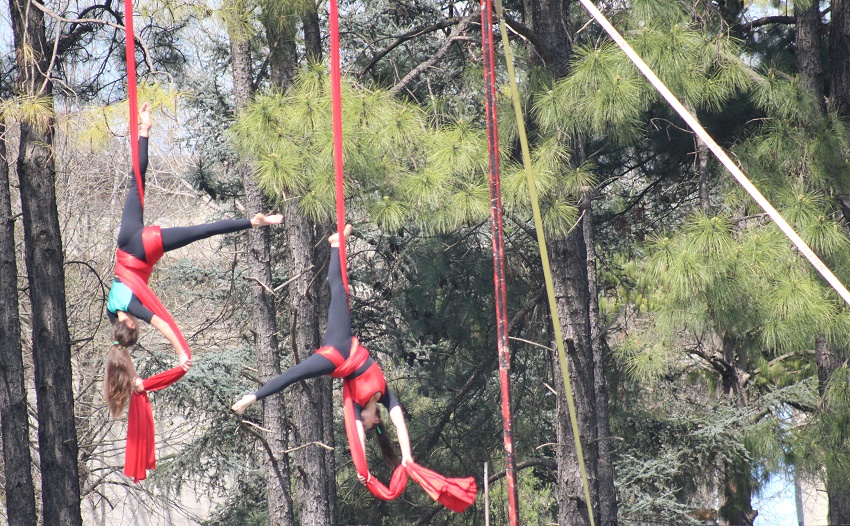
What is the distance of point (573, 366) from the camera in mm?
8258

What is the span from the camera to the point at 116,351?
4363 mm

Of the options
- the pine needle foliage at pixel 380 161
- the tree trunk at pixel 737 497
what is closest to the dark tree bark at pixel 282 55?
the pine needle foliage at pixel 380 161

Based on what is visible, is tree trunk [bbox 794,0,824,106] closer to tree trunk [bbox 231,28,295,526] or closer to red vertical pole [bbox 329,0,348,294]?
tree trunk [bbox 231,28,295,526]

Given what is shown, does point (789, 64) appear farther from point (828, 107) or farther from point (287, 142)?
point (287, 142)

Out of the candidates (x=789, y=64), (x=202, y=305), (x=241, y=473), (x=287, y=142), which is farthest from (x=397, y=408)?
(x=202, y=305)

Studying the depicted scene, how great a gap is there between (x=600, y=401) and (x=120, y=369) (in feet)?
27.6

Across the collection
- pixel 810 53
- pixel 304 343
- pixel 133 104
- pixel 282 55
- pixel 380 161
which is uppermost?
pixel 282 55

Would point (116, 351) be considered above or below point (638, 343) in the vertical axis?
below

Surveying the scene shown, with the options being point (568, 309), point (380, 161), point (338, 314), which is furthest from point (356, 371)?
point (568, 309)

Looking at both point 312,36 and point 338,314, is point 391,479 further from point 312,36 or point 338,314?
point 312,36

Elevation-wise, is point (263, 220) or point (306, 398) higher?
point (306, 398)

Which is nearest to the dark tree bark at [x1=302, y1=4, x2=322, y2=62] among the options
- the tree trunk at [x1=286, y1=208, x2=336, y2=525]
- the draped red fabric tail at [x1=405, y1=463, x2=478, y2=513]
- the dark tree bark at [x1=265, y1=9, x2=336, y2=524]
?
the dark tree bark at [x1=265, y1=9, x2=336, y2=524]

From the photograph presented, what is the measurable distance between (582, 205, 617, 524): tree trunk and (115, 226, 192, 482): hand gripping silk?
6631 millimetres

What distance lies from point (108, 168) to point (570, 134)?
35.8ft
